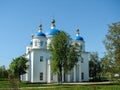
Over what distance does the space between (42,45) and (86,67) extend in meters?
11.7

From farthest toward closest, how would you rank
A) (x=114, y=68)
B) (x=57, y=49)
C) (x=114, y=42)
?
(x=57, y=49) < (x=114, y=42) < (x=114, y=68)

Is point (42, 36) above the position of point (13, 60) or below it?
above

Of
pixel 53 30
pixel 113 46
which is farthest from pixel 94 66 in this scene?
pixel 113 46

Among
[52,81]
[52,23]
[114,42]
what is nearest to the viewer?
[114,42]

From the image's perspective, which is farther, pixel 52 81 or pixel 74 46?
pixel 52 81

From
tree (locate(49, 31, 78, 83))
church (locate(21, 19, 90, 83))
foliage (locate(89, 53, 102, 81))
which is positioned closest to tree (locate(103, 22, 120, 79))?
tree (locate(49, 31, 78, 83))

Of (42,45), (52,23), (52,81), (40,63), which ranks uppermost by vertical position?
(52,23)

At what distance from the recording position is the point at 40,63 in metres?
55.7

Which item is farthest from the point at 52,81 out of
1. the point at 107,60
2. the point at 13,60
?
the point at 107,60

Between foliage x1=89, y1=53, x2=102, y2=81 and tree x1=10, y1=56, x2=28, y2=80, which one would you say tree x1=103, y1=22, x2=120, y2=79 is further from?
foliage x1=89, y1=53, x2=102, y2=81

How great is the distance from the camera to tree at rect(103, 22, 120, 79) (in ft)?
88.9

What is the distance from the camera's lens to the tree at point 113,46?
2711cm

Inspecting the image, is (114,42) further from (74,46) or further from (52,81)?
(52,81)

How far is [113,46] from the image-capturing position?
28.9 meters
